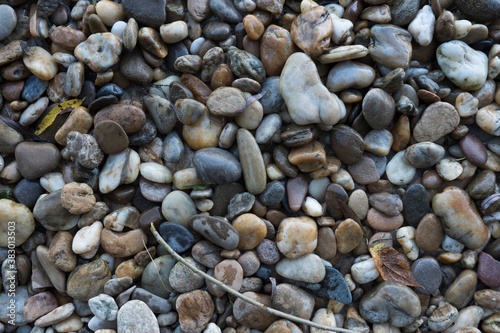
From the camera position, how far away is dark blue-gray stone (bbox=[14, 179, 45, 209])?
75.4 inches

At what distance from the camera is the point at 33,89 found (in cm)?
194

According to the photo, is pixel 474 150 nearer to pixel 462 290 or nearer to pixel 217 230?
pixel 462 290

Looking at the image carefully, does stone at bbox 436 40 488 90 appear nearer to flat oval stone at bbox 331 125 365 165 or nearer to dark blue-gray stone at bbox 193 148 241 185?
flat oval stone at bbox 331 125 365 165

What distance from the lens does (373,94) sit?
5.99 ft

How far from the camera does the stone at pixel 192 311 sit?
70.4 inches

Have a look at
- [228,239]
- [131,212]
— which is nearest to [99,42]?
[131,212]

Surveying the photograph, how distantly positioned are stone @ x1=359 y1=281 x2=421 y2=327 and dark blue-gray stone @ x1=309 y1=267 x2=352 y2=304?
5.0 inches

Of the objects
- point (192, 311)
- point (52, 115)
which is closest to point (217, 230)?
point (192, 311)

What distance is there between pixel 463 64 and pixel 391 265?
1125 mm

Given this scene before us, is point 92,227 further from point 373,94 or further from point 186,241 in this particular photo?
point 373,94

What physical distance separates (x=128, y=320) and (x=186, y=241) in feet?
1.57

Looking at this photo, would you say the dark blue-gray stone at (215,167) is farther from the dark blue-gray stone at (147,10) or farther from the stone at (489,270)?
the stone at (489,270)

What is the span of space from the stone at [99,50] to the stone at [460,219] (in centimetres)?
189

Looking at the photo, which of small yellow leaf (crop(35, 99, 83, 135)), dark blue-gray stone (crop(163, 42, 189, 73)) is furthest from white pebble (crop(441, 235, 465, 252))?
small yellow leaf (crop(35, 99, 83, 135))
